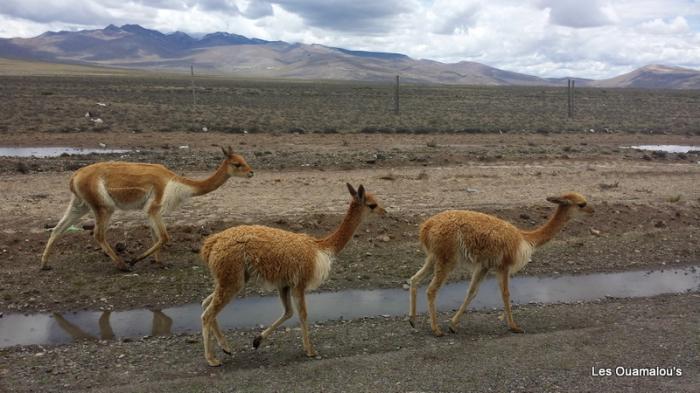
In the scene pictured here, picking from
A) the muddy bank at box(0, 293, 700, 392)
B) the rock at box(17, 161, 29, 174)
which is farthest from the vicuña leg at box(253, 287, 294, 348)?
the rock at box(17, 161, 29, 174)

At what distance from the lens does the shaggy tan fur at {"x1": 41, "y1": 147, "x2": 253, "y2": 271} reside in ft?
30.0

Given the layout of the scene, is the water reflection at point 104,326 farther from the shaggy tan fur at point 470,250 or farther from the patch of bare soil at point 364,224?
the shaggy tan fur at point 470,250

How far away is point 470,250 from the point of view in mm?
7258

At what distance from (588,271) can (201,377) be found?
6.97 m

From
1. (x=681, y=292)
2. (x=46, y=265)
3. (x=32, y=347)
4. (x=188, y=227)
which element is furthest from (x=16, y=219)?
(x=681, y=292)

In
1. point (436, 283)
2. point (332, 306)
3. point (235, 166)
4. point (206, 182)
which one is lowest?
point (332, 306)

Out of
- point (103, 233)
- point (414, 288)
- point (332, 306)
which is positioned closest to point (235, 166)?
point (103, 233)

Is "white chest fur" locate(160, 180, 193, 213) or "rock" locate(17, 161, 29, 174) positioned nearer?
"white chest fur" locate(160, 180, 193, 213)

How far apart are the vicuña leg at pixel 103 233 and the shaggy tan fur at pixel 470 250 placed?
4919 mm

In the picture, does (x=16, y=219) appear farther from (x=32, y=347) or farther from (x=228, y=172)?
(x=32, y=347)

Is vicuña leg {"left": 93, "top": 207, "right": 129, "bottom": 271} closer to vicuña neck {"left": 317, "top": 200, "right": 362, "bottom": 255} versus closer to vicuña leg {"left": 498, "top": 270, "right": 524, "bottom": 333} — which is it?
vicuña neck {"left": 317, "top": 200, "right": 362, "bottom": 255}

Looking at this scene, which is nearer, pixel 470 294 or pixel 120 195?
pixel 470 294

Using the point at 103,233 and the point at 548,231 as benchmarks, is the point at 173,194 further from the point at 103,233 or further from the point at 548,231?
the point at 548,231

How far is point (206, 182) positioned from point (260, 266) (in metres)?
4.22
